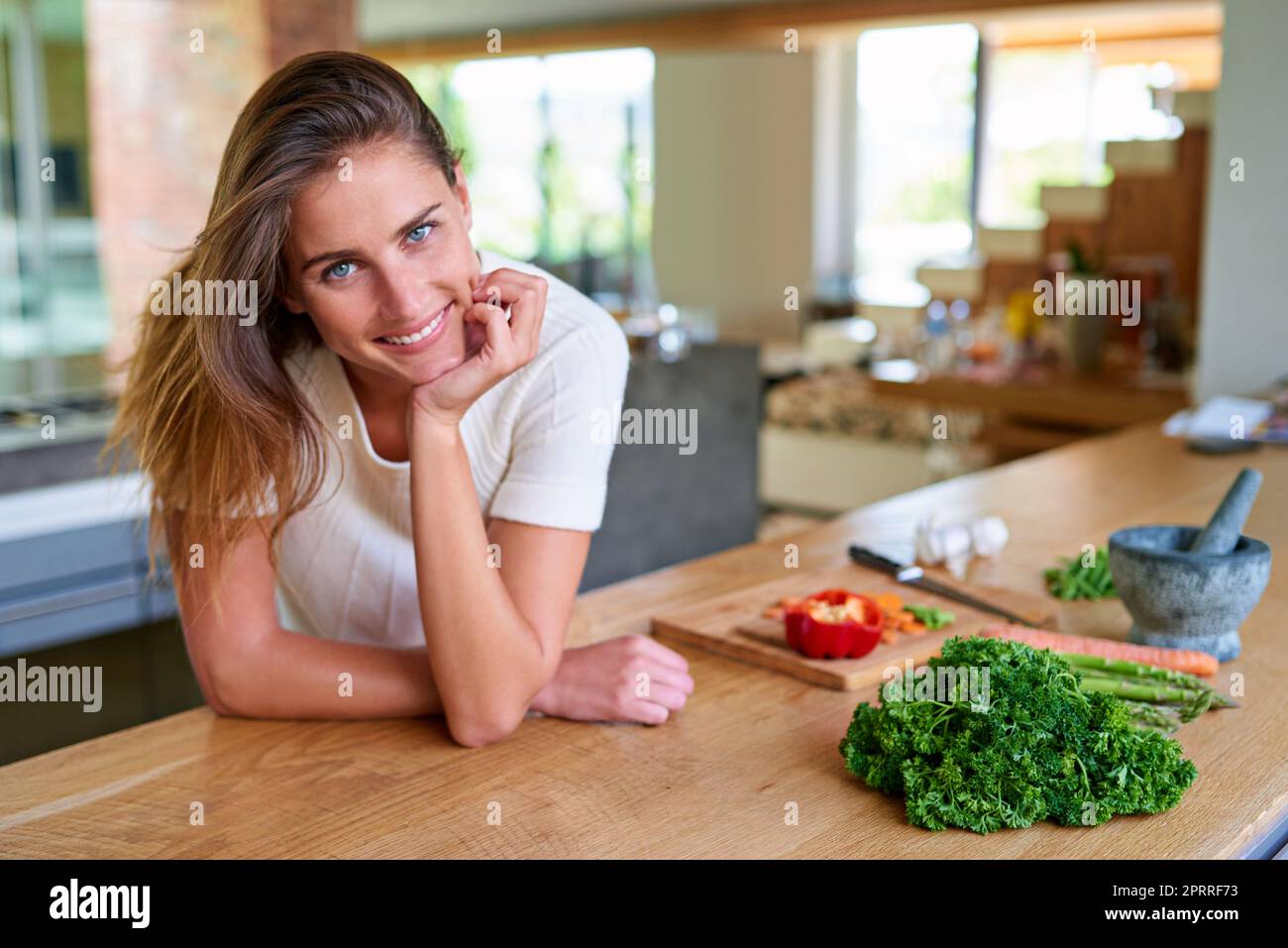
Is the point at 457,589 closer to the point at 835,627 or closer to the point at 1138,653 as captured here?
the point at 835,627

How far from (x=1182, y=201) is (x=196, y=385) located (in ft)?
15.9

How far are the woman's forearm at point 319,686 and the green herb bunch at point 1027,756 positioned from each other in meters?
0.48

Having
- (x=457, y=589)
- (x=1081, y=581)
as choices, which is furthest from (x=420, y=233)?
(x=1081, y=581)

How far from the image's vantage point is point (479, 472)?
1412 millimetres

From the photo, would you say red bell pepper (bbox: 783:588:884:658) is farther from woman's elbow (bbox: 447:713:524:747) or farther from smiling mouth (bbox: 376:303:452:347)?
smiling mouth (bbox: 376:303:452:347)

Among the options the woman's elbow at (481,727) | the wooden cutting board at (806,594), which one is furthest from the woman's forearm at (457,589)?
the wooden cutting board at (806,594)

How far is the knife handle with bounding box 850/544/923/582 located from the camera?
163 cm

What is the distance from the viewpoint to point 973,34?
9625 millimetres

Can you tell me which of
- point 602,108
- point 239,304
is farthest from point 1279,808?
point 602,108

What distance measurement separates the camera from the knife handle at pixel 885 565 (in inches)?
64.0

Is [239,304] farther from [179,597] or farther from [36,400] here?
[36,400]

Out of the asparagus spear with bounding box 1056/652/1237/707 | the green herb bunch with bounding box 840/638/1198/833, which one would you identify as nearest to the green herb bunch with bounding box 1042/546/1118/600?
the asparagus spear with bounding box 1056/652/1237/707

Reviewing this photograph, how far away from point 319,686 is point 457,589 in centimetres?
18

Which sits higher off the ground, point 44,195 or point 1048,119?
point 1048,119
